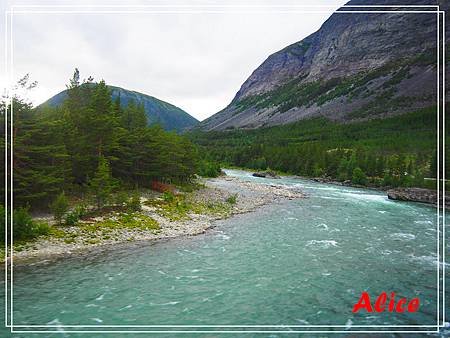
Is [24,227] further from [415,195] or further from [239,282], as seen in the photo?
[415,195]

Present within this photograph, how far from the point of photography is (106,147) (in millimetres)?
37125

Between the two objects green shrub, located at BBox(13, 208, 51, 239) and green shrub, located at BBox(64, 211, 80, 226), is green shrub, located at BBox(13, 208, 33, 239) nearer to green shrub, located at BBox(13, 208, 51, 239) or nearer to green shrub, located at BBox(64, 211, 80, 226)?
green shrub, located at BBox(13, 208, 51, 239)

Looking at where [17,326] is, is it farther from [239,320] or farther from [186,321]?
[239,320]

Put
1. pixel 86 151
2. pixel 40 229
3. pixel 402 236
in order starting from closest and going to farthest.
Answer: pixel 40 229
pixel 402 236
pixel 86 151

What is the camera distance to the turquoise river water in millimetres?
13891

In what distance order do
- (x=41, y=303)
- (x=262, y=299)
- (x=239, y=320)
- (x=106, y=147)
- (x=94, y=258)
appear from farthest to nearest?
(x=106, y=147)
(x=94, y=258)
(x=262, y=299)
(x=41, y=303)
(x=239, y=320)

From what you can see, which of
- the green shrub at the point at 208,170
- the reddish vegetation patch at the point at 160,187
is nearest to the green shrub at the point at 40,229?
the reddish vegetation patch at the point at 160,187

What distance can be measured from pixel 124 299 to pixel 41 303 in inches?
134

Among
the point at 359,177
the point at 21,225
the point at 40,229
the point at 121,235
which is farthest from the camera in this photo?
the point at 359,177

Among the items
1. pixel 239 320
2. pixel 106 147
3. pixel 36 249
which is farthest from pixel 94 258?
pixel 106 147

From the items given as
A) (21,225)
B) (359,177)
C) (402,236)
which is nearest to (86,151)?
(21,225)

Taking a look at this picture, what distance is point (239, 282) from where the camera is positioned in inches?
704

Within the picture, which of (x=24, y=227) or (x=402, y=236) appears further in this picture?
(x=402, y=236)

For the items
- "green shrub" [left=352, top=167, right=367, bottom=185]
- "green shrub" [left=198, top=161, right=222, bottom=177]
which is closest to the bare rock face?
"green shrub" [left=352, top=167, right=367, bottom=185]
